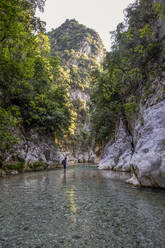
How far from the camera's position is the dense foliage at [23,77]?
849cm

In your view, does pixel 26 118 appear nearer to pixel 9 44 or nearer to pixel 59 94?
pixel 59 94

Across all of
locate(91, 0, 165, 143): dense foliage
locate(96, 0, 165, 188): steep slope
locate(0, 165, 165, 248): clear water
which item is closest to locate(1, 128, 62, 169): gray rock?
locate(96, 0, 165, 188): steep slope

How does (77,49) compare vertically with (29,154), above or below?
above

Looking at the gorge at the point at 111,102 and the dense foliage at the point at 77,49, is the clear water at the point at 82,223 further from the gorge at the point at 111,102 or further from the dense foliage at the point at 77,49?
the dense foliage at the point at 77,49

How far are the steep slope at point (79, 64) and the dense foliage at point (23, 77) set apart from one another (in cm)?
2280

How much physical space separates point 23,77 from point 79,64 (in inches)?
2529

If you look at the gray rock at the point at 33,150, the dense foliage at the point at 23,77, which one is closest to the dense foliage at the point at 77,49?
the dense foliage at the point at 23,77

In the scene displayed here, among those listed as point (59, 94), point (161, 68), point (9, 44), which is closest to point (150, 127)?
point (161, 68)

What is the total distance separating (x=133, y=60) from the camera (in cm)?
1339

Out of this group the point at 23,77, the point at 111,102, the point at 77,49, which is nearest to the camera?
the point at 23,77

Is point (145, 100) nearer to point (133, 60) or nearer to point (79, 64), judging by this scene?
point (133, 60)

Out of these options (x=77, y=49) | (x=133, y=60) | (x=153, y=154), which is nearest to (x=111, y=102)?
(x=133, y=60)

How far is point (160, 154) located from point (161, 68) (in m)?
6.06

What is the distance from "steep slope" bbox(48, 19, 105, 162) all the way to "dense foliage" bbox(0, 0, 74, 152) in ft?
74.8
